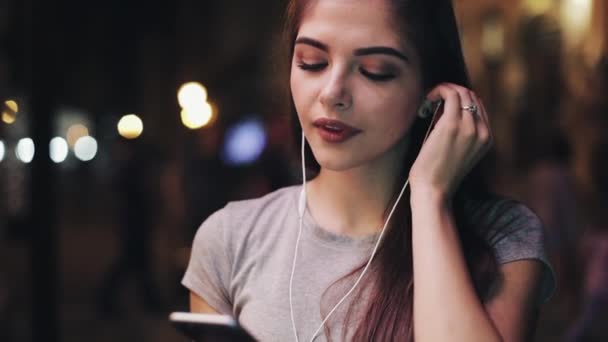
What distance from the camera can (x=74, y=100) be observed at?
24.0 meters

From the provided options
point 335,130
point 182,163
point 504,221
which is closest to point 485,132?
point 504,221

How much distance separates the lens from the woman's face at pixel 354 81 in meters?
1.50

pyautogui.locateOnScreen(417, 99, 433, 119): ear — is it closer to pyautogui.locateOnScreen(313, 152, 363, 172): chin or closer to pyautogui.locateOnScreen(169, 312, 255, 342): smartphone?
pyautogui.locateOnScreen(313, 152, 363, 172): chin

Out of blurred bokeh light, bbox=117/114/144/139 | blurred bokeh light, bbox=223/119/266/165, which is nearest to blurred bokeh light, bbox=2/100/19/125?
blurred bokeh light, bbox=117/114/144/139

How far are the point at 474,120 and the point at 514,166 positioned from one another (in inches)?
372

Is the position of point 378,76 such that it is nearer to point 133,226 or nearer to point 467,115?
point 467,115

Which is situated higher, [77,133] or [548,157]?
[77,133]

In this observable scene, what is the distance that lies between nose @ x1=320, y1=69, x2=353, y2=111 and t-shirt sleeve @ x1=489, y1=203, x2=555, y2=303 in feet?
1.16

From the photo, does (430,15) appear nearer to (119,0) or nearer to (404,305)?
(404,305)

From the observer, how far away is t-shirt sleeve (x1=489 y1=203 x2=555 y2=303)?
1485 millimetres

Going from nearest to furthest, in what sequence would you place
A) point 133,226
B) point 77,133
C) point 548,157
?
point 548,157 → point 133,226 → point 77,133

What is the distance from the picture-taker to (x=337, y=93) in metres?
1.51

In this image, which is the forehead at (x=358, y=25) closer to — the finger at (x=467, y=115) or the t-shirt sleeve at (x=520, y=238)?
the finger at (x=467, y=115)

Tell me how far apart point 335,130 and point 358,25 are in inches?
7.7
